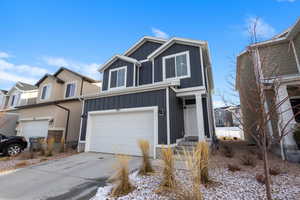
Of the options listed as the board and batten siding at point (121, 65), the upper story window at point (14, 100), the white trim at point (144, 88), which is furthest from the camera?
the upper story window at point (14, 100)

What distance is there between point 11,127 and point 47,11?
11.4 meters

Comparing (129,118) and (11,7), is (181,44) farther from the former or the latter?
(11,7)

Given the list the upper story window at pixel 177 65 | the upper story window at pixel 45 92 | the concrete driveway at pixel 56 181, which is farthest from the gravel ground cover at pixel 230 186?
the upper story window at pixel 45 92

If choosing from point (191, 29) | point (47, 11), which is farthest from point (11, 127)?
point (191, 29)

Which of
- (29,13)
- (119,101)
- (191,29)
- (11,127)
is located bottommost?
(11,127)

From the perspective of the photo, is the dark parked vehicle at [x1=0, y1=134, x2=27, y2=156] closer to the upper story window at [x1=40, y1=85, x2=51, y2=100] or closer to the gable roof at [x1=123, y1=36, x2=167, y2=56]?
the upper story window at [x1=40, y1=85, x2=51, y2=100]

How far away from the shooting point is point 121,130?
8.02m

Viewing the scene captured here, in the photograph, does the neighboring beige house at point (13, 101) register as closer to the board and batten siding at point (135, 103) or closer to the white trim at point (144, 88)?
the board and batten siding at point (135, 103)

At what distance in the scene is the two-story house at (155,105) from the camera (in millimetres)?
7152

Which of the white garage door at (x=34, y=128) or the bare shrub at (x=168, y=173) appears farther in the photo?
the white garage door at (x=34, y=128)

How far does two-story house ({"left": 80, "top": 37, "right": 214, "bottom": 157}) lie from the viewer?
7152mm

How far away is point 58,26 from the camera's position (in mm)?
10516

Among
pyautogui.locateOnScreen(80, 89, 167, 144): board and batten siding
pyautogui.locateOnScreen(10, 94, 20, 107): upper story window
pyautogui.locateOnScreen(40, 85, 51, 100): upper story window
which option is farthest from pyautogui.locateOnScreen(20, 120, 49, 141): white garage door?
pyautogui.locateOnScreen(10, 94, 20, 107): upper story window

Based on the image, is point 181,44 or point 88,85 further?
point 88,85
